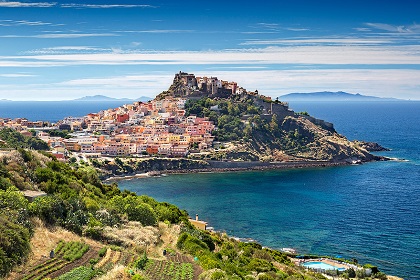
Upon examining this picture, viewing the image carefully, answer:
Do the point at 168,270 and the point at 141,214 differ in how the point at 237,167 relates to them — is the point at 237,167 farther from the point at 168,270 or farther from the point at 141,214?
the point at 168,270

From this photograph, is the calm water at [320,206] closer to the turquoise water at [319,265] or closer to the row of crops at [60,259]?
the turquoise water at [319,265]

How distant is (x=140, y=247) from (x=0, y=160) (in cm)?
715

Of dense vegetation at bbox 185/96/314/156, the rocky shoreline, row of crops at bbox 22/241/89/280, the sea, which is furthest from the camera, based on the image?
dense vegetation at bbox 185/96/314/156

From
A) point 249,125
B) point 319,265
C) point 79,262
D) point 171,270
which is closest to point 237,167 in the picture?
point 249,125

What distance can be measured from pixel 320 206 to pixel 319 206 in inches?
3.0

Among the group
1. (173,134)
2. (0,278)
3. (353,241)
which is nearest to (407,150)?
(173,134)

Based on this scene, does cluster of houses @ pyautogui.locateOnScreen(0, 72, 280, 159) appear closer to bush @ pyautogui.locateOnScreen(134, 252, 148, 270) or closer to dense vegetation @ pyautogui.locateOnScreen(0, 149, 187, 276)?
dense vegetation @ pyautogui.locateOnScreen(0, 149, 187, 276)

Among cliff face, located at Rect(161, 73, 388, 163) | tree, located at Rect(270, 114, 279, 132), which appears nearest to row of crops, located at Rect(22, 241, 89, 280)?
cliff face, located at Rect(161, 73, 388, 163)

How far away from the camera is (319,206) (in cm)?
3812

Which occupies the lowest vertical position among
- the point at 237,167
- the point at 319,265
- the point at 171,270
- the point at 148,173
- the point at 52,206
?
the point at 148,173

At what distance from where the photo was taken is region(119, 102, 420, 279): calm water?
27.6 meters

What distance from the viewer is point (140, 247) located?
44.8 ft

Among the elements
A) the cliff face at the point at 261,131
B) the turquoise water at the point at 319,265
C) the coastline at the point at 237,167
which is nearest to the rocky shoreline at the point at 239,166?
the coastline at the point at 237,167

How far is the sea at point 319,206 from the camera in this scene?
27.5 meters
